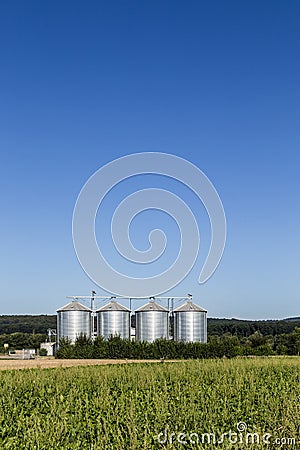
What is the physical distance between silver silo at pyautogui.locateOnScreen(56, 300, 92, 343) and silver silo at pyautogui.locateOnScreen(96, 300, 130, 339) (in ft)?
4.82

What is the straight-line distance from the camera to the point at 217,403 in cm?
1111

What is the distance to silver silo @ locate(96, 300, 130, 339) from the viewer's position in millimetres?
59938

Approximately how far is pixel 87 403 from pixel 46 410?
2.89 feet

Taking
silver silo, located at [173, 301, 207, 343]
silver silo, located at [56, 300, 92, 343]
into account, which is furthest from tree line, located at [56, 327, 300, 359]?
silver silo, located at [173, 301, 207, 343]

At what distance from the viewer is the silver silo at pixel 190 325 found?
60.2 meters

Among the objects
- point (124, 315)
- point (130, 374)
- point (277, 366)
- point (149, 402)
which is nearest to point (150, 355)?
point (124, 315)

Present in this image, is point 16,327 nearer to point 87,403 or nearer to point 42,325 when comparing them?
point 42,325

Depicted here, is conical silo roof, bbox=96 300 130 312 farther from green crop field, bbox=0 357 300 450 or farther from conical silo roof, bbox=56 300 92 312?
green crop field, bbox=0 357 300 450

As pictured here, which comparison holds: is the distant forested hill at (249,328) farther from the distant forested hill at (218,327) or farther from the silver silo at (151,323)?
the silver silo at (151,323)

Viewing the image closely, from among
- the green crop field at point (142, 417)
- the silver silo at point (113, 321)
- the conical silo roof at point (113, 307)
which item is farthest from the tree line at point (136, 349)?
the green crop field at point (142, 417)

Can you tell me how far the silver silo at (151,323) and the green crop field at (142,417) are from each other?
143 ft

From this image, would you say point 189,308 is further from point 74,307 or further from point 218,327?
point 218,327

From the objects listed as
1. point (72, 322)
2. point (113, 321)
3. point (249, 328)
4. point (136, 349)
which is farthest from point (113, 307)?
point (249, 328)

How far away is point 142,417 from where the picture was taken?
32.0ft
